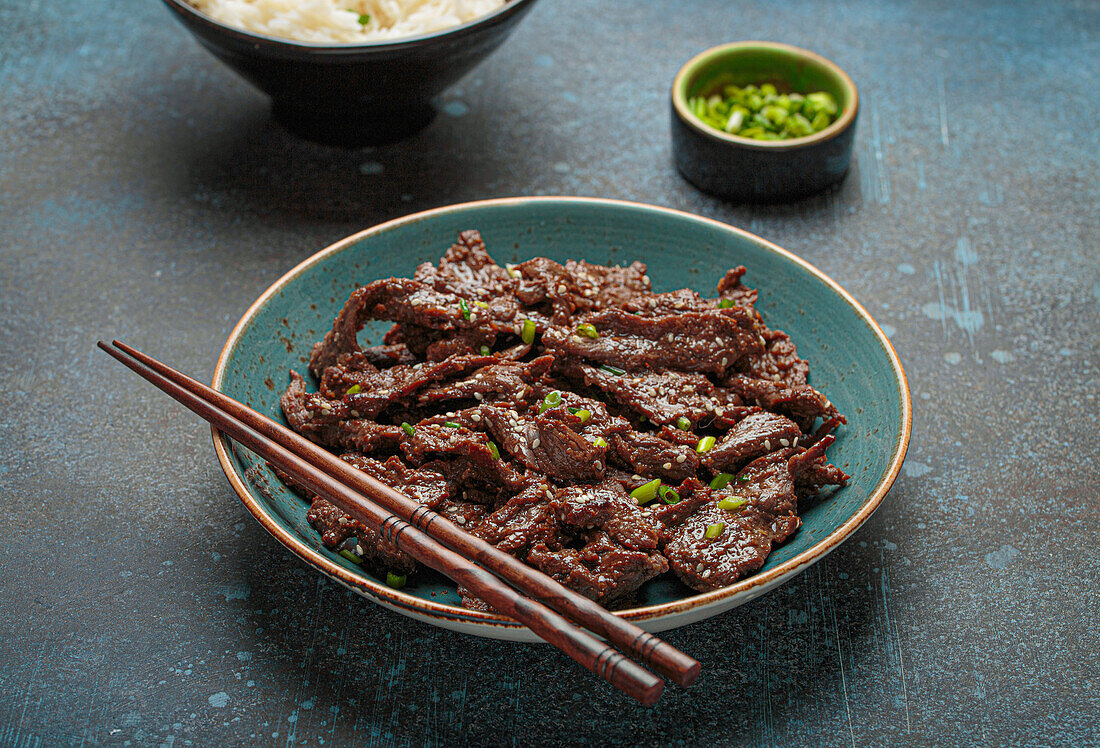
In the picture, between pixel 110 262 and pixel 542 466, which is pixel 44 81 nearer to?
pixel 110 262

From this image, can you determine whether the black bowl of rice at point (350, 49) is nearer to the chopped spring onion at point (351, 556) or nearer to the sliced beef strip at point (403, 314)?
the sliced beef strip at point (403, 314)

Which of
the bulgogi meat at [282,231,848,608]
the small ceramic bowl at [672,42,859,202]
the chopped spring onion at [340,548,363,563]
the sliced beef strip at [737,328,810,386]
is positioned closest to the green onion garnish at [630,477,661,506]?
the bulgogi meat at [282,231,848,608]

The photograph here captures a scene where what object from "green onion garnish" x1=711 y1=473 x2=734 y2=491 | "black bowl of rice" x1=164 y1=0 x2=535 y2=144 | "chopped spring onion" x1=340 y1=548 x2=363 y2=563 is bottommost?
"chopped spring onion" x1=340 y1=548 x2=363 y2=563

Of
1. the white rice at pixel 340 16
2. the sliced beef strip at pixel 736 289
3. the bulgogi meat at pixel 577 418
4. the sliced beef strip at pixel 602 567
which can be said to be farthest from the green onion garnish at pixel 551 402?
the white rice at pixel 340 16

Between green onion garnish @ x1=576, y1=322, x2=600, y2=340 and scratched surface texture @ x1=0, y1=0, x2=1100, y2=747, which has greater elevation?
green onion garnish @ x1=576, y1=322, x2=600, y2=340

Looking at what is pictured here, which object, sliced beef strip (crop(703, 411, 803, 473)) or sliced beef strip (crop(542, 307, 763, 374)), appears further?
sliced beef strip (crop(542, 307, 763, 374))

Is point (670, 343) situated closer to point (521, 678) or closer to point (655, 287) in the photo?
point (655, 287)

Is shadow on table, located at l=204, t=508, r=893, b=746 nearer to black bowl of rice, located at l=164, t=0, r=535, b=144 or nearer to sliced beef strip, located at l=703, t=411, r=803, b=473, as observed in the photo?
sliced beef strip, located at l=703, t=411, r=803, b=473
